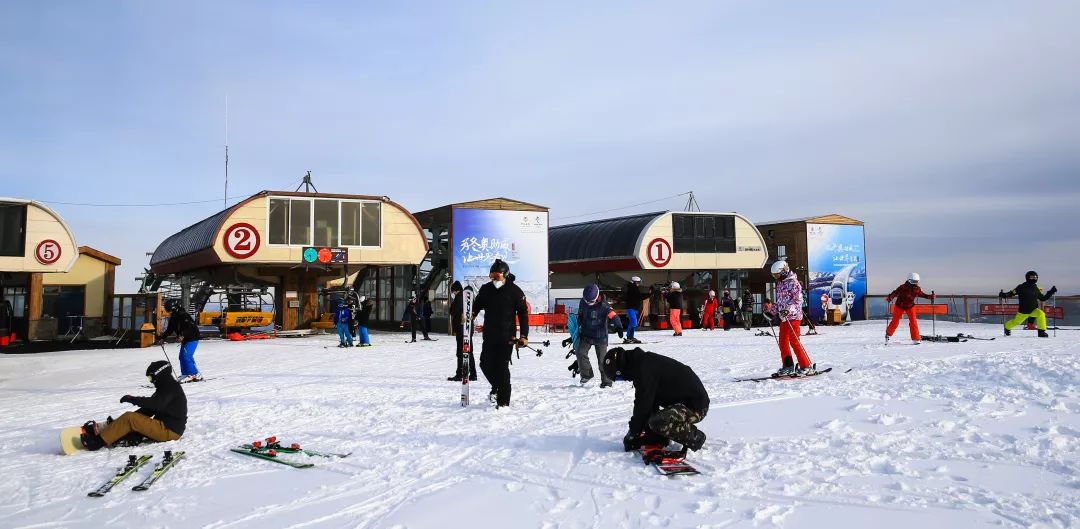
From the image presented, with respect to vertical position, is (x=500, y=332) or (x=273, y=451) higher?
(x=500, y=332)

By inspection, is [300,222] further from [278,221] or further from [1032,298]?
[1032,298]

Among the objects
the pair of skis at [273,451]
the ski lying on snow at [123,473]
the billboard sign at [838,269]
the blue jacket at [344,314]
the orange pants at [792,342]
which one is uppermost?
the billboard sign at [838,269]

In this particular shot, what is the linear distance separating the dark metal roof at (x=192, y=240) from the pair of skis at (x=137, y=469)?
20.5m

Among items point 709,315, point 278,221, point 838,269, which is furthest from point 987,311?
point 278,221

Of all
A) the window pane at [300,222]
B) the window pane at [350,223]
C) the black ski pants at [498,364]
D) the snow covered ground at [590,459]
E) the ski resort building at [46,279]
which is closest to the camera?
the snow covered ground at [590,459]

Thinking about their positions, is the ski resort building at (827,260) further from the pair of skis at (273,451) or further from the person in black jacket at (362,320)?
the pair of skis at (273,451)

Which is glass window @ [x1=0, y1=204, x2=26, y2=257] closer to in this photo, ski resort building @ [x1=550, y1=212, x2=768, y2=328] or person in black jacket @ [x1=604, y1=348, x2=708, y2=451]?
ski resort building @ [x1=550, y1=212, x2=768, y2=328]

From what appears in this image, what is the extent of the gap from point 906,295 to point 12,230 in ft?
88.6

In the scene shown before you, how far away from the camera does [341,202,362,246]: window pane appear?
26.3 m

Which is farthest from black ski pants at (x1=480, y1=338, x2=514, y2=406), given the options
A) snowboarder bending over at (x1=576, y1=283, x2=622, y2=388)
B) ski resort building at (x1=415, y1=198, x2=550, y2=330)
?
ski resort building at (x1=415, y1=198, x2=550, y2=330)

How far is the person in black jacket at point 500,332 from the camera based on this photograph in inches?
310

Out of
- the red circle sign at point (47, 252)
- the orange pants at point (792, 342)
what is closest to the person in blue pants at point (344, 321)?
the red circle sign at point (47, 252)

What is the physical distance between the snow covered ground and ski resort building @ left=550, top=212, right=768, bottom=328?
2009 cm

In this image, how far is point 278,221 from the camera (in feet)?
83.1
